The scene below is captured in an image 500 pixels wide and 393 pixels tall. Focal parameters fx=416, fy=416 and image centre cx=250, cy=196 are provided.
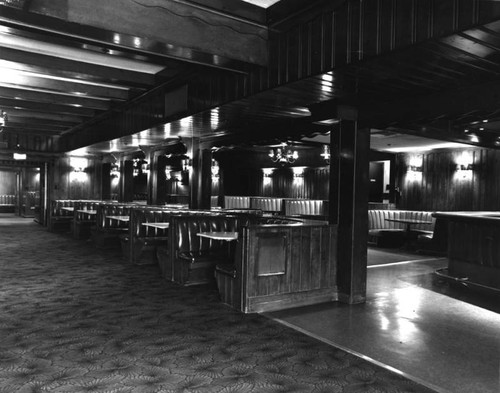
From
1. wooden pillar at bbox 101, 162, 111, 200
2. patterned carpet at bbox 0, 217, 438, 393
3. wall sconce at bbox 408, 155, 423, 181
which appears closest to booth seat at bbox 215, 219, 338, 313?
patterned carpet at bbox 0, 217, 438, 393

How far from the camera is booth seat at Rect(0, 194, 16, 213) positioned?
2275 centimetres

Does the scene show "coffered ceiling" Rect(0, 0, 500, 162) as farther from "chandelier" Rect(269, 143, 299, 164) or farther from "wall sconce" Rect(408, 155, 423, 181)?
"wall sconce" Rect(408, 155, 423, 181)

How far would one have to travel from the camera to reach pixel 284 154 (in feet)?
42.6

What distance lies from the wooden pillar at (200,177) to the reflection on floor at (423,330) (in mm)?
4475

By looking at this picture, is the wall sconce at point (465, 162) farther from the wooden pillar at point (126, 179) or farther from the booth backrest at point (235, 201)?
the wooden pillar at point (126, 179)

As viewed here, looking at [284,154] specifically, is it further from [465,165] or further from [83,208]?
[83,208]

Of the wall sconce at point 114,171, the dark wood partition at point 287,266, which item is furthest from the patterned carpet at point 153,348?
the wall sconce at point 114,171

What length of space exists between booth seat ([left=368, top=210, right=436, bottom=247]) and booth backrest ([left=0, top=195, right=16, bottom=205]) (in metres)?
19.9

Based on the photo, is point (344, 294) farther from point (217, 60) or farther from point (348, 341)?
point (217, 60)

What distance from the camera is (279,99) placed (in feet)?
18.9

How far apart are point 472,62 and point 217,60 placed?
8.99 ft

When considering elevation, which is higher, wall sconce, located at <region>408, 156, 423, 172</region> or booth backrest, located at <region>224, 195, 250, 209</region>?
wall sconce, located at <region>408, 156, 423, 172</region>

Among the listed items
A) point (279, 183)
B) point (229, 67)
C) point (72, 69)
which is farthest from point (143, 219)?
point (279, 183)

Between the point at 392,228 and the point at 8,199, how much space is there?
2059cm
